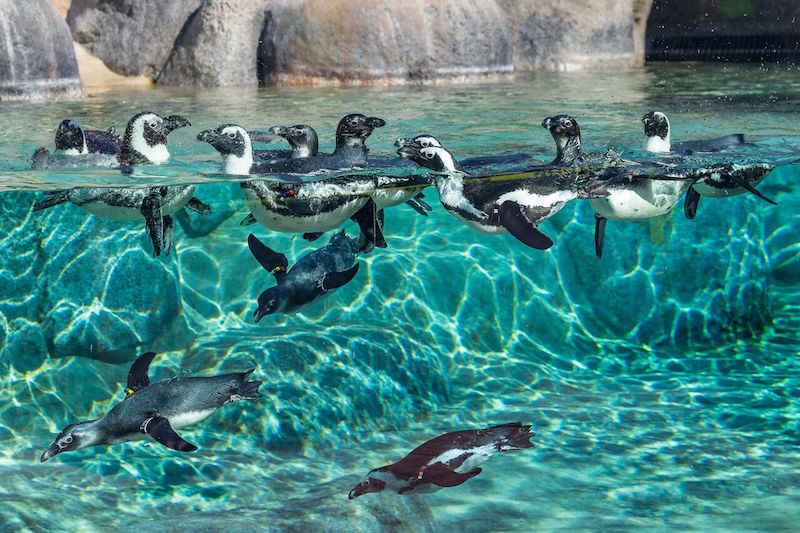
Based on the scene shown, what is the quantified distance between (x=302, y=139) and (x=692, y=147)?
3368mm

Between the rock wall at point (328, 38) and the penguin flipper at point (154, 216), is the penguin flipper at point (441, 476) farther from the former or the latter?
the rock wall at point (328, 38)

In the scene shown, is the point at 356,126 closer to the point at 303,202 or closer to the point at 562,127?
the point at 303,202

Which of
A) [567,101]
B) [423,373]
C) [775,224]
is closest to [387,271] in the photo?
[423,373]

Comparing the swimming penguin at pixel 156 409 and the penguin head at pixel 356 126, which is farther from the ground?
the penguin head at pixel 356 126

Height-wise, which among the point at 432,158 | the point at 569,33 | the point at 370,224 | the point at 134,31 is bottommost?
the point at 370,224

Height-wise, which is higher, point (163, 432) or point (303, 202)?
point (303, 202)

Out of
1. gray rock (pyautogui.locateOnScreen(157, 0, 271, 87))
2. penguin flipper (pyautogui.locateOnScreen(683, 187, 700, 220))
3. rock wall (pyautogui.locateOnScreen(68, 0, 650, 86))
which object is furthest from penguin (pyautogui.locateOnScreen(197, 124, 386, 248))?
gray rock (pyautogui.locateOnScreen(157, 0, 271, 87))

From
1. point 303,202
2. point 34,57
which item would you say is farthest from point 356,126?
point 34,57

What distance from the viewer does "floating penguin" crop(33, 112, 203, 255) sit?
6582 millimetres

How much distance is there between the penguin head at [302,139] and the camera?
675cm

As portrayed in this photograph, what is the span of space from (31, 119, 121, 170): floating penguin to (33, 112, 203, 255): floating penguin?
21cm

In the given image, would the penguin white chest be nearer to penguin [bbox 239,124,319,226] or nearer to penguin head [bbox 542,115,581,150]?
penguin [bbox 239,124,319,226]

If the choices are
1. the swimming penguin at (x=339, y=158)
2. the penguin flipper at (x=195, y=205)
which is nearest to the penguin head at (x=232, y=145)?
the swimming penguin at (x=339, y=158)

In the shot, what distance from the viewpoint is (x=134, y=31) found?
15445mm
